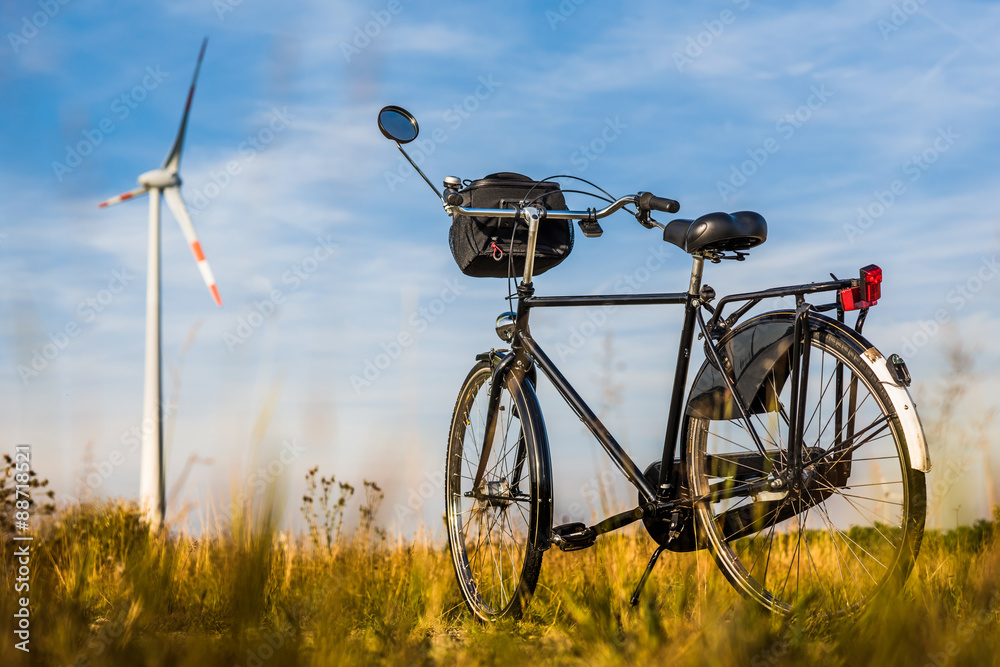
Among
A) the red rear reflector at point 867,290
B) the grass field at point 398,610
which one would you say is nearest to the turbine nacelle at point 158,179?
the grass field at point 398,610

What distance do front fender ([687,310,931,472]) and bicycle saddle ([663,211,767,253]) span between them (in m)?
0.30

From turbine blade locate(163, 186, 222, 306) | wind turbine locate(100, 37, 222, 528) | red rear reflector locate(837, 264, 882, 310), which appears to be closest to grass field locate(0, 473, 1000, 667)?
red rear reflector locate(837, 264, 882, 310)

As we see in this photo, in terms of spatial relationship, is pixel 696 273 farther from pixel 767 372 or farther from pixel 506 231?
pixel 506 231

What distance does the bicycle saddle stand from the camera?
3.31 metres

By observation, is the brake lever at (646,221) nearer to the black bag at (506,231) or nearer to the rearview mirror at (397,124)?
the black bag at (506,231)

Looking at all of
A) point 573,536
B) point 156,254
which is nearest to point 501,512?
point 573,536

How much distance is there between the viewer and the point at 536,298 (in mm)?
4133

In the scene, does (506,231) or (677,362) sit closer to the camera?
(677,362)

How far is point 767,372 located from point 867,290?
469 mm

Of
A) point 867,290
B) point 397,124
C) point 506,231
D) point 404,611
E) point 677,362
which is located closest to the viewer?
point 867,290

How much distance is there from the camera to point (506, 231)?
429 centimetres

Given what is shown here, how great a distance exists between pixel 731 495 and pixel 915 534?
26.6 inches

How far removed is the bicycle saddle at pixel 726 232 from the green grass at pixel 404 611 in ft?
4.17

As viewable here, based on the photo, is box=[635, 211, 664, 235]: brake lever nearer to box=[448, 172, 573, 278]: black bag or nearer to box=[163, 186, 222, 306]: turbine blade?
box=[448, 172, 573, 278]: black bag
